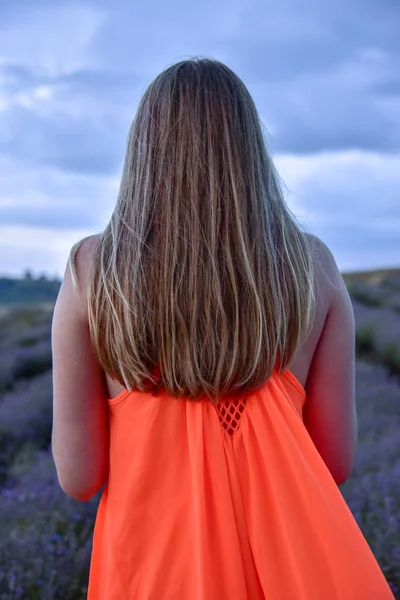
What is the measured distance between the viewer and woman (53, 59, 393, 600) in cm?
147

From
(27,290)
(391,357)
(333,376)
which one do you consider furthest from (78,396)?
(27,290)

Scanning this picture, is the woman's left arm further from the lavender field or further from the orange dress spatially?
the lavender field

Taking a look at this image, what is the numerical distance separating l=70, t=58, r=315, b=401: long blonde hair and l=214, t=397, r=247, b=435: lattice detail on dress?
0.03 metres

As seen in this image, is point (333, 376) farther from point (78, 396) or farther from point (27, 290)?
point (27, 290)

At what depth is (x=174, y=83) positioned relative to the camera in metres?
1.65

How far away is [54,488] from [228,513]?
2320 millimetres

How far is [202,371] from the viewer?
152 centimetres

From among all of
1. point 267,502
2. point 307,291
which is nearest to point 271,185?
point 307,291

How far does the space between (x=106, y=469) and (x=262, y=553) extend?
43 cm

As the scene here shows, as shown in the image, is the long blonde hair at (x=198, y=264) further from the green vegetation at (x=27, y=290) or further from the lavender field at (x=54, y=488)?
the green vegetation at (x=27, y=290)

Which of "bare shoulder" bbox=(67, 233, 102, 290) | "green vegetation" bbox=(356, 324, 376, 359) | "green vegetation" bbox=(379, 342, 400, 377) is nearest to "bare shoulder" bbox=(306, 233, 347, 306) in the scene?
"bare shoulder" bbox=(67, 233, 102, 290)

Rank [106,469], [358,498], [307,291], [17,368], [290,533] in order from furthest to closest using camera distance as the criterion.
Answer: [17,368], [358,498], [106,469], [307,291], [290,533]

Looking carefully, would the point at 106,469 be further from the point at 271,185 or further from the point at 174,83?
A: the point at 174,83

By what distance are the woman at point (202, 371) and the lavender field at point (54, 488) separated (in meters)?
1.48
